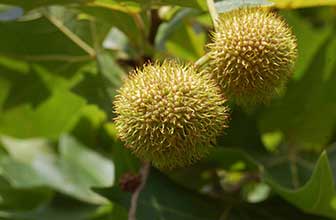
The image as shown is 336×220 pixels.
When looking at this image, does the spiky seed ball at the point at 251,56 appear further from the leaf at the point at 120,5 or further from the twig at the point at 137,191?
the twig at the point at 137,191

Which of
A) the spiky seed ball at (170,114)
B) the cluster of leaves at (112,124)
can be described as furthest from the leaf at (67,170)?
the spiky seed ball at (170,114)

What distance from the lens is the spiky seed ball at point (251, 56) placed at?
276 centimetres

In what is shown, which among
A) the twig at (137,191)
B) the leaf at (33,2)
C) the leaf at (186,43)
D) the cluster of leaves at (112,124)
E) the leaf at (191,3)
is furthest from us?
the leaf at (186,43)

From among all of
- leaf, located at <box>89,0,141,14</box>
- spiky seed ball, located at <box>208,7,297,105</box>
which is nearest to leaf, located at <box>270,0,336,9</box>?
spiky seed ball, located at <box>208,7,297,105</box>

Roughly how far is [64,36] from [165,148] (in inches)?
49.2

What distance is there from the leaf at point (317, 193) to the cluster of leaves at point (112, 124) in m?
0.03

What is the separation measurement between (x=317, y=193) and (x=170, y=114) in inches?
28.1

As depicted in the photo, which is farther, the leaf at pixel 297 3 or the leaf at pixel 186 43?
the leaf at pixel 186 43

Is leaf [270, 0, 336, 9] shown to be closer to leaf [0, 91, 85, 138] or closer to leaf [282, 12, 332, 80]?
leaf [282, 12, 332, 80]

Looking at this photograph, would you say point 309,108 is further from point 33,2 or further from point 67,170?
point 33,2

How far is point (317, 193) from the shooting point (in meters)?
2.92

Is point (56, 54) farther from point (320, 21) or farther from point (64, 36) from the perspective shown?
point (320, 21)

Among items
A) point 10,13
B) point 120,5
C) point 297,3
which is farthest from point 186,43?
point 297,3

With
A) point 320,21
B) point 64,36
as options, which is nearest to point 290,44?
point 64,36
